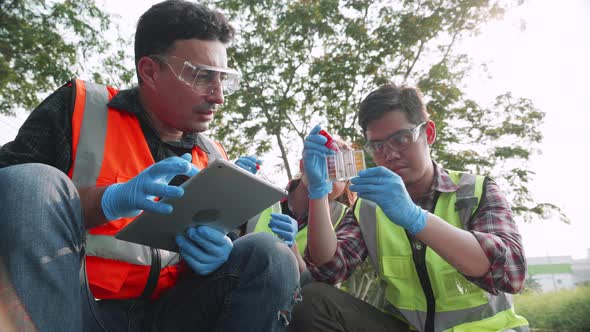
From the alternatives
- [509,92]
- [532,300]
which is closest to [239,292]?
[509,92]

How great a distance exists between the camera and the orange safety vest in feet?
5.03

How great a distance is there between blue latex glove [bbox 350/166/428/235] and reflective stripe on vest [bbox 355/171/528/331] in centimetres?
42

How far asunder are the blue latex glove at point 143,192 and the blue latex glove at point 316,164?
1.00 metres

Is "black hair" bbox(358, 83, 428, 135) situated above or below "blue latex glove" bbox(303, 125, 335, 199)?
above

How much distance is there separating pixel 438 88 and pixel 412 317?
22.9 ft

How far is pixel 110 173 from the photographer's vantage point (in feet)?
5.49

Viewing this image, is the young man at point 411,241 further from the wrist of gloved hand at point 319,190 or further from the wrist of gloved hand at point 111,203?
the wrist of gloved hand at point 111,203

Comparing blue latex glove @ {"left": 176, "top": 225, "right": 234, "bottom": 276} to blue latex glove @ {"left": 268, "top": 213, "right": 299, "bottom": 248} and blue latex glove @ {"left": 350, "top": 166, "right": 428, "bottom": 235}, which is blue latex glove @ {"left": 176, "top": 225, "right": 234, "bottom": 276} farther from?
blue latex glove @ {"left": 350, "top": 166, "right": 428, "bottom": 235}

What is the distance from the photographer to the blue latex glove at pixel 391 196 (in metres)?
1.94

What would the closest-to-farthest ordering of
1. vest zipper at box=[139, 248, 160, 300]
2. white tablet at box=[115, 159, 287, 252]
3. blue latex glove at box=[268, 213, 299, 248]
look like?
white tablet at box=[115, 159, 287, 252] < vest zipper at box=[139, 248, 160, 300] < blue latex glove at box=[268, 213, 299, 248]

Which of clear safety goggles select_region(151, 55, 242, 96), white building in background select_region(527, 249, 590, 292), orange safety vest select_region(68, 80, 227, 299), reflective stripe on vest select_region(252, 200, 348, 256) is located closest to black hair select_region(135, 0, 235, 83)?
clear safety goggles select_region(151, 55, 242, 96)

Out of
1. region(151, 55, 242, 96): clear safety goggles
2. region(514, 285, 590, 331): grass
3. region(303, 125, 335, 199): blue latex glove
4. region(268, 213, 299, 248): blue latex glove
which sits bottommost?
region(514, 285, 590, 331): grass

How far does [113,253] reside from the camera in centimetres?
154

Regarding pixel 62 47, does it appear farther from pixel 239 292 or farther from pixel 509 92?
pixel 509 92
